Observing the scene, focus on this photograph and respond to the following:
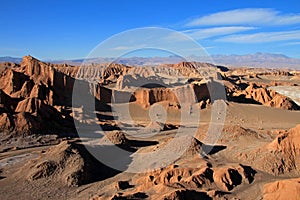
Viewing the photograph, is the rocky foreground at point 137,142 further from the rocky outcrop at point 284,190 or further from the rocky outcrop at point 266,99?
the rocky outcrop at point 266,99

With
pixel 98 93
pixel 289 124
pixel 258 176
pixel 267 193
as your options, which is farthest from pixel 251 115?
pixel 267 193

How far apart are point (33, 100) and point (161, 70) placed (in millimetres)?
74712

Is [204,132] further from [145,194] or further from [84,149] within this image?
[145,194]

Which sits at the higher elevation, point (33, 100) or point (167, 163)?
point (33, 100)

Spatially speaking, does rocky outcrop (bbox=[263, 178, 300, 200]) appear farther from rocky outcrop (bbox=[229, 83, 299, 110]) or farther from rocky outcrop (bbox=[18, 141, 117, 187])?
rocky outcrop (bbox=[229, 83, 299, 110])

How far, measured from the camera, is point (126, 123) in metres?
41.6

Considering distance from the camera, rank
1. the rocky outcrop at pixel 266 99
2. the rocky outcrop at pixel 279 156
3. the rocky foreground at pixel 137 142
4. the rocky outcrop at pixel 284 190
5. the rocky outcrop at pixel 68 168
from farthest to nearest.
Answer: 1. the rocky outcrop at pixel 266 99
2. the rocky outcrop at pixel 68 168
3. the rocky outcrop at pixel 279 156
4. the rocky foreground at pixel 137 142
5. the rocky outcrop at pixel 284 190

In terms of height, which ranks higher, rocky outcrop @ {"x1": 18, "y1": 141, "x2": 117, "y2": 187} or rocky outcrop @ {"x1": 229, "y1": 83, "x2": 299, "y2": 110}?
rocky outcrop @ {"x1": 229, "y1": 83, "x2": 299, "y2": 110}

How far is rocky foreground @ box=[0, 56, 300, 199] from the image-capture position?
17.2 m

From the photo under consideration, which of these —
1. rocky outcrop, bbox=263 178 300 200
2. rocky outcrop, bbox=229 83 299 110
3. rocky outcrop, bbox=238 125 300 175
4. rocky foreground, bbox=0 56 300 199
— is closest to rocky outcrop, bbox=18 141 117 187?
rocky foreground, bbox=0 56 300 199

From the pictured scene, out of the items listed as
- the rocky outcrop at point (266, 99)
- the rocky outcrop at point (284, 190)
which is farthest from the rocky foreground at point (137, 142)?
the rocky outcrop at point (266, 99)

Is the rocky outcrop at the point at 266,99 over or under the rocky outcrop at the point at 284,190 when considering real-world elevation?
over

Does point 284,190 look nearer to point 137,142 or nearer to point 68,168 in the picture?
point 68,168

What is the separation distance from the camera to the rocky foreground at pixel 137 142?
17.2m
